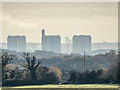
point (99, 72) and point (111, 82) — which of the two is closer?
point (111, 82)

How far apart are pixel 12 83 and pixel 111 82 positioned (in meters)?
9.61

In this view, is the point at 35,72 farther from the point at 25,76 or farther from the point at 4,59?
Answer: the point at 4,59

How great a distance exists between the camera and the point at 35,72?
47.0 meters

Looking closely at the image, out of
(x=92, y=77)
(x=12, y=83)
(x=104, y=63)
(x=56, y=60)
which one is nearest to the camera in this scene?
→ (x=12, y=83)

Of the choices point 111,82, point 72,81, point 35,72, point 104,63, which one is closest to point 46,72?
point 35,72

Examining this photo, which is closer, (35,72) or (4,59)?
(35,72)

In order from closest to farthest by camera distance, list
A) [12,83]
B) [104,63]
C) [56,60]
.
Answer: [12,83]
[104,63]
[56,60]

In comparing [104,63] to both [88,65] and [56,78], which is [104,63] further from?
[56,78]

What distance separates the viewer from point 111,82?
42.3 m

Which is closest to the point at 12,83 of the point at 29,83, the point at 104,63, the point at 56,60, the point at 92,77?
the point at 29,83

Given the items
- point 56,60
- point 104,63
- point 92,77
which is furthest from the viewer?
point 56,60

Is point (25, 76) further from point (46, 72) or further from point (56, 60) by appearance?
point (56, 60)

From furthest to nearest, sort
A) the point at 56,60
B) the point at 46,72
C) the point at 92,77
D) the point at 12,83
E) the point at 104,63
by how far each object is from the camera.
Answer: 1. the point at 56,60
2. the point at 104,63
3. the point at 46,72
4. the point at 92,77
5. the point at 12,83

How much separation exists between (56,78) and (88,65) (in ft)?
246
